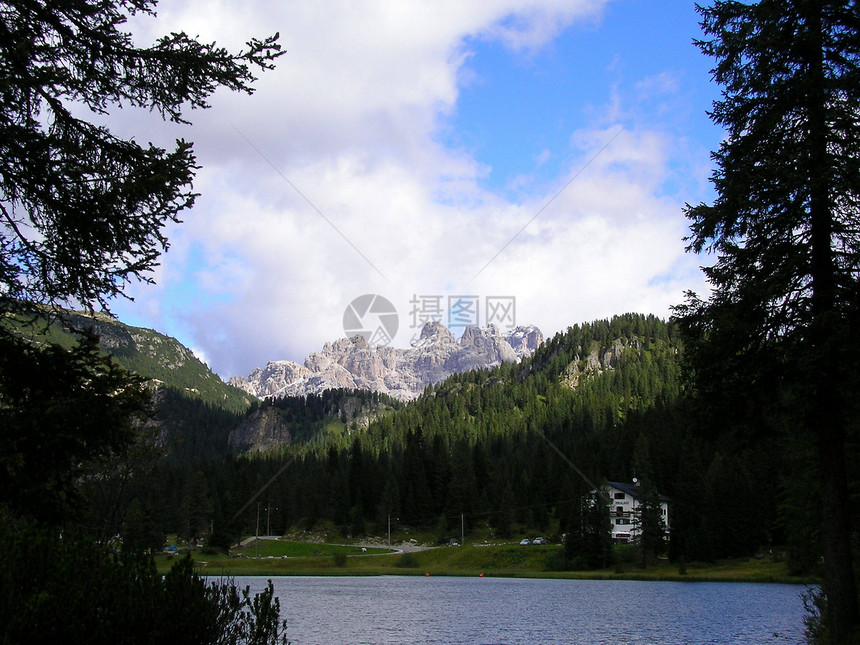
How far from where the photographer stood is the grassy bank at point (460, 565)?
88.3 metres

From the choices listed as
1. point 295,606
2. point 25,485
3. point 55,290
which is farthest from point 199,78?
point 295,606

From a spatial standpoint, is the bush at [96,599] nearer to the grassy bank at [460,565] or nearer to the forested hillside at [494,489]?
the grassy bank at [460,565]

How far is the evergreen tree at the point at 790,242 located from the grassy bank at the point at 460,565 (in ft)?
235

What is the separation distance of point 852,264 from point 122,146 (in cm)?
1738

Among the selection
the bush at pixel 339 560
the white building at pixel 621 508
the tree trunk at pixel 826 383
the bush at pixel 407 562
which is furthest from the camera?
the white building at pixel 621 508

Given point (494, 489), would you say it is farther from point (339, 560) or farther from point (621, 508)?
point (339, 560)

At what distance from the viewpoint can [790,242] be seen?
750 inches

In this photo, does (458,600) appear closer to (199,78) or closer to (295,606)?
(295,606)

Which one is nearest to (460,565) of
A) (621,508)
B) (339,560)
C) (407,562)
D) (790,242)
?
(407,562)

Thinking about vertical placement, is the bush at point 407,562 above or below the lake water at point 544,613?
below

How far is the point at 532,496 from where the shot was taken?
14150 centimetres

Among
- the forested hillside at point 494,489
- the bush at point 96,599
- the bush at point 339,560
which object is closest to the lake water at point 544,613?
the forested hillside at point 494,489

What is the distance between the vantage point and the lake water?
39.1m

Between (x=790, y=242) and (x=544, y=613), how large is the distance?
131ft
